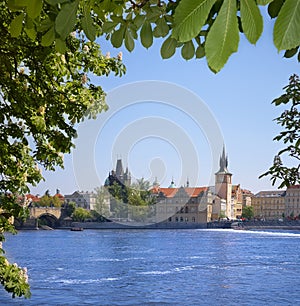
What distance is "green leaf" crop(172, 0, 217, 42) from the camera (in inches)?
43.7

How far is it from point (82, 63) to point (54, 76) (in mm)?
413

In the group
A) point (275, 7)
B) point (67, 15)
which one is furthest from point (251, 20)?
point (67, 15)

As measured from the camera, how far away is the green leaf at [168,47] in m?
1.90

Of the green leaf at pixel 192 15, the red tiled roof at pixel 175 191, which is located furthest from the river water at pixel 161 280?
the red tiled roof at pixel 175 191

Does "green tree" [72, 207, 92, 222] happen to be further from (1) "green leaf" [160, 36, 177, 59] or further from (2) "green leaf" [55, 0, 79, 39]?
(2) "green leaf" [55, 0, 79, 39]

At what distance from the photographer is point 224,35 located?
1.08 metres

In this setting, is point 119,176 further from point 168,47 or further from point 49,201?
point 168,47

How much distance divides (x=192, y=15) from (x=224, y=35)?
89mm

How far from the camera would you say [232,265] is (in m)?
36.8

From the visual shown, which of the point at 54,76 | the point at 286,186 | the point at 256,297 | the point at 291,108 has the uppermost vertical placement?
the point at 54,76

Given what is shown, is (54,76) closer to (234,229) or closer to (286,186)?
(286,186)

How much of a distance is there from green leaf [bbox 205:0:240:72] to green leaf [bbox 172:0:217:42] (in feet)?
0.13

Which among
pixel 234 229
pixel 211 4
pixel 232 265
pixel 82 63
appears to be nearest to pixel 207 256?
pixel 232 265

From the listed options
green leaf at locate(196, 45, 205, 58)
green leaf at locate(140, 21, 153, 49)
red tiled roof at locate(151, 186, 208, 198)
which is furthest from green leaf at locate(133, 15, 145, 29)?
red tiled roof at locate(151, 186, 208, 198)
